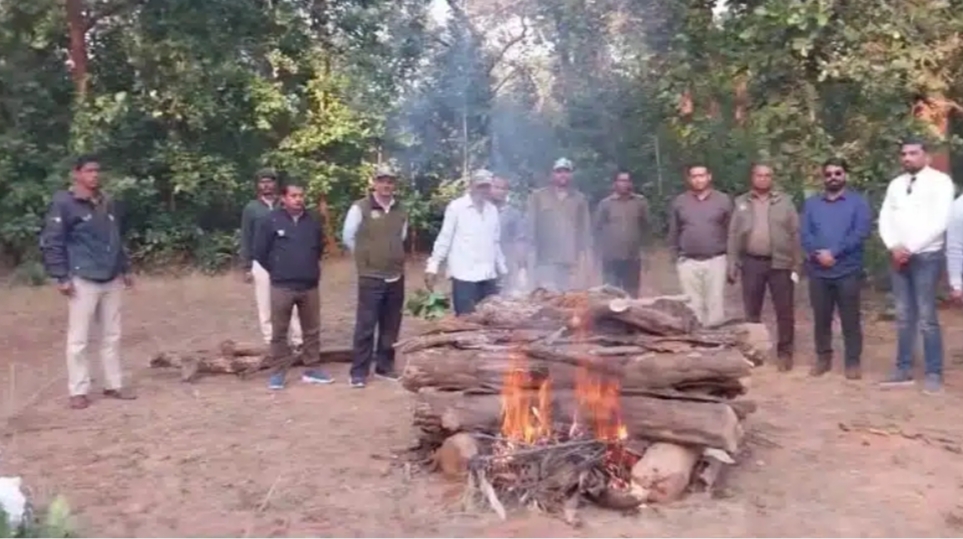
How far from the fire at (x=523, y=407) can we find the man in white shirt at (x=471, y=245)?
115 inches

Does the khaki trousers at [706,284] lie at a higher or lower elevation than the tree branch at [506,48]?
lower

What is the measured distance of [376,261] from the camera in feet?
28.9

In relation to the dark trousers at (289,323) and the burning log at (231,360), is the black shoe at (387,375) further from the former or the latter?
the burning log at (231,360)

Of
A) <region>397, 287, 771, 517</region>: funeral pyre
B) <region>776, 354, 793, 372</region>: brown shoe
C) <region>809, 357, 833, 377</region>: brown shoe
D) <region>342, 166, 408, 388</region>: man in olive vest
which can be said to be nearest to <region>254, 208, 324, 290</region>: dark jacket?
<region>342, 166, 408, 388</region>: man in olive vest

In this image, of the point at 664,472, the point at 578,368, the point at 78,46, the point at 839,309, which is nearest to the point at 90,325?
the point at 578,368

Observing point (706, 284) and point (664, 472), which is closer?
point (664, 472)

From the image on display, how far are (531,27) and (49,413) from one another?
7826 millimetres

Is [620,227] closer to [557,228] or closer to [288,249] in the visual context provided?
[557,228]

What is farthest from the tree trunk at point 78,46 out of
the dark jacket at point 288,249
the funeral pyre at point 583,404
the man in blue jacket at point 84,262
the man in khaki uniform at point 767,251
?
the funeral pyre at point 583,404

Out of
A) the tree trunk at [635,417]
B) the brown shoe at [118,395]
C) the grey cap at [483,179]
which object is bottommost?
the brown shoe at [118,395]

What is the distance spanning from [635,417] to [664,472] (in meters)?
0.36

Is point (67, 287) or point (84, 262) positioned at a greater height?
point (84, 262)

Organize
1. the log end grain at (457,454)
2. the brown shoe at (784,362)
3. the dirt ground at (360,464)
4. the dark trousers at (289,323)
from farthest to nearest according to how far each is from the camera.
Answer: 1. the brown shoe at (784,362)
2. the dark trousers at (289,323)
3. the log end grain at (457,454)
4. the dirt ground at (360,464)

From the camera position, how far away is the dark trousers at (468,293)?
29.9ft
